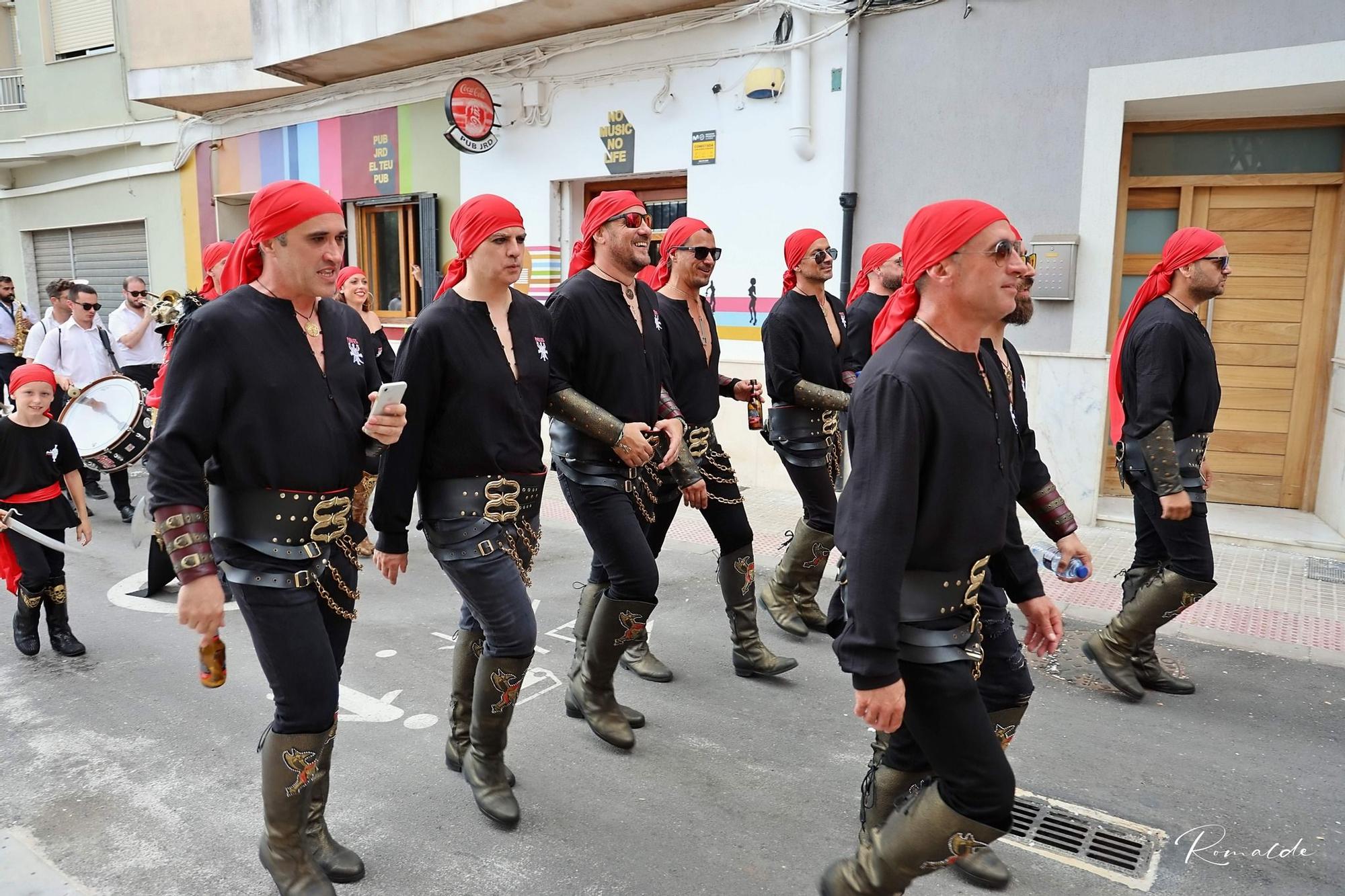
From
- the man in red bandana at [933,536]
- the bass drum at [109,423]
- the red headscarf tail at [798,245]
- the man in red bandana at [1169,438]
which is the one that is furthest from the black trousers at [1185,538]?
the bass drum at [109,423]

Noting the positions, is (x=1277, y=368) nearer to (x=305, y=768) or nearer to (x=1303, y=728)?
(x=1303, y=728)

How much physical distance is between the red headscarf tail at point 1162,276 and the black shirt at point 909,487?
2.62 m

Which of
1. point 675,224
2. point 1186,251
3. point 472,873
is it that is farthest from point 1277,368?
point 472,873

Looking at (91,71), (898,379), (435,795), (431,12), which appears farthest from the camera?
(91,71)

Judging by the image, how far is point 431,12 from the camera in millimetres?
10148

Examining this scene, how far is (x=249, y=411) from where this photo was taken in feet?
8.84

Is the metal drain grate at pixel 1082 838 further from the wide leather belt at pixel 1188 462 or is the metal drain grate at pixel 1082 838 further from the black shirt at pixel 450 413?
the black shirt at pixel 450 413

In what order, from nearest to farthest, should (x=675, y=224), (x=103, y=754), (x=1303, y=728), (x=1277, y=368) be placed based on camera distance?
1. (x=103, y=754)
2. (x=1303, y=728)
3. (x=675, y=224)
4. (x=1277, y=368)

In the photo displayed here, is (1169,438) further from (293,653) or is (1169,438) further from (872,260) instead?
(293,653)

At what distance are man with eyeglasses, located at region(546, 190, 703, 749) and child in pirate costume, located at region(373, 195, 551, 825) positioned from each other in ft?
1.29

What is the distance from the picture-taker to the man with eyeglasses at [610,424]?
391 cm

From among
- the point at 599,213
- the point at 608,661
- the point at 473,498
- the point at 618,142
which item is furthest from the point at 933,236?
the point at 618,142

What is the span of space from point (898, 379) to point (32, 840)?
→ 331 centimetres

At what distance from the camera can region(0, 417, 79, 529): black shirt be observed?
208 inches
